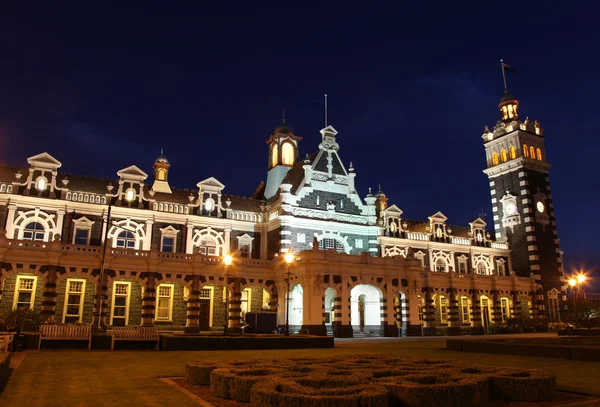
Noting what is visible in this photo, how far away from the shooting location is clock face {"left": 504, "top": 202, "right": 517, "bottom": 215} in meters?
66.1

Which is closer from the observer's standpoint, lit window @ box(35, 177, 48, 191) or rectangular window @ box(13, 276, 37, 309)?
rectangular window @ box(13, 276, 37, 309)

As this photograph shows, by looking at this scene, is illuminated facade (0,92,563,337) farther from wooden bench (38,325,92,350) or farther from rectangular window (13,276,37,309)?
wooden bench (38,325,92,350)

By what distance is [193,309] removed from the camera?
42.8 metres

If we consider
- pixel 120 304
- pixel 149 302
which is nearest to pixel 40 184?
pixel 120 304

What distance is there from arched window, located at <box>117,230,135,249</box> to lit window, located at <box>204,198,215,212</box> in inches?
305

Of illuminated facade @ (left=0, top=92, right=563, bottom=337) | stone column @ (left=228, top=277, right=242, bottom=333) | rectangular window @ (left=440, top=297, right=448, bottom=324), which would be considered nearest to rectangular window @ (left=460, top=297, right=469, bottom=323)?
illuminated facade @ (left=0, top=92, right=563, bottom=337)

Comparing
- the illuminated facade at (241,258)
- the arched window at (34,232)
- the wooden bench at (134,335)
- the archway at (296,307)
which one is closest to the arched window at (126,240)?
the illuminated facade at (241,258)

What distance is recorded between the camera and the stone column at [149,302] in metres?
40.4

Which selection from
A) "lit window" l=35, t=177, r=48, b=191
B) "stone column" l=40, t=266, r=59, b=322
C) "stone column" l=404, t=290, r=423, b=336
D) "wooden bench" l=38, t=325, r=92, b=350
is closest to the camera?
"wooden bench" l=38, t=325, r=92, b=350

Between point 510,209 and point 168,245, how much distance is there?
46071 millimetres

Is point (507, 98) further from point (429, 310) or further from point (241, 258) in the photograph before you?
point (241, 258)

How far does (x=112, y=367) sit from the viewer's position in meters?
17.0

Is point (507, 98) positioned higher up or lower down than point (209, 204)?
higher up

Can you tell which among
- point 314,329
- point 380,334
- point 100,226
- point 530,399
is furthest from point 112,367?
point 380,334
